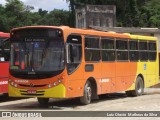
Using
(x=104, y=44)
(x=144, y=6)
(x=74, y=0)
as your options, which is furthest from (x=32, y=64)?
(x=144, y=6)

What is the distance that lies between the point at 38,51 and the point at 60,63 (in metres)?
0.88

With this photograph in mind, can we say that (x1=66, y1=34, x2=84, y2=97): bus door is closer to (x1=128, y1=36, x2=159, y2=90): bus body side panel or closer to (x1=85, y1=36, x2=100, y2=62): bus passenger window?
(x1=85, y1=36, x2=100, y2=62): bus passenger window

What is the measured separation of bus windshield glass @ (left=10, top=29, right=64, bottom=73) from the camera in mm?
16250

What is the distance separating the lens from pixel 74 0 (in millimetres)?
83812

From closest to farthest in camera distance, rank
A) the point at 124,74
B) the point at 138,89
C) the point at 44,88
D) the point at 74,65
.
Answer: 1. the point at 44,88
2. the point at 74,65
3. the point at 124,74
4. the point at 138,89

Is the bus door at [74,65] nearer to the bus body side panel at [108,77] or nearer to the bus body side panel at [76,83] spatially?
the bus body side panel at [76,83]

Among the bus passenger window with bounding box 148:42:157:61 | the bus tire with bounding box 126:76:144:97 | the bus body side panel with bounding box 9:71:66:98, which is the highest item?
the bus passenger window with bounding box 148:42:157:61

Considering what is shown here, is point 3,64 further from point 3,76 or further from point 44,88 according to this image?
point 44,88

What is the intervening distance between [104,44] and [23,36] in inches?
153

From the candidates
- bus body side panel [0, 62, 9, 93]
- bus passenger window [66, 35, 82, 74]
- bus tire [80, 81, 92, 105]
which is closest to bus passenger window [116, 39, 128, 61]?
bus tire [80, 81, 92, 105]

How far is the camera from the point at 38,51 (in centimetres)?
1641

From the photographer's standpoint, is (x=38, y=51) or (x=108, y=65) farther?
(x=108, y=65)

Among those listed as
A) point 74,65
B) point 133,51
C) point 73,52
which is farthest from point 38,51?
point 133,51

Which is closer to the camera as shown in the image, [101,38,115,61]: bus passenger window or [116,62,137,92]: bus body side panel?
[101,38,115,61]: bus passenger window
